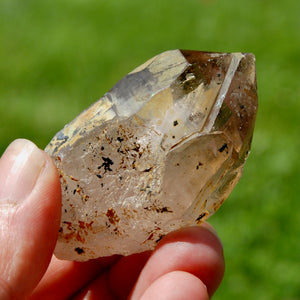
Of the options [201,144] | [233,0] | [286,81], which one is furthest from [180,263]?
[233,0]

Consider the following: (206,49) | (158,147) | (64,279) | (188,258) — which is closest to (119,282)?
(64,279)

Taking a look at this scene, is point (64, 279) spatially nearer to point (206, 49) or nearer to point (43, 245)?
point (43, 245)

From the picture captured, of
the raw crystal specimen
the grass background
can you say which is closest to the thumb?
the raw crystal specimen

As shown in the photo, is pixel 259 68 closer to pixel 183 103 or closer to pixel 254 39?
pixel 254 39

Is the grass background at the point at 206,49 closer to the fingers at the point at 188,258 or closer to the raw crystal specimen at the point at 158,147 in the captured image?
the fingers at the point at 188,258

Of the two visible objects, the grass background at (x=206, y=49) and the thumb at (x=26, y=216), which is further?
the grass background at (x=206, y=49)

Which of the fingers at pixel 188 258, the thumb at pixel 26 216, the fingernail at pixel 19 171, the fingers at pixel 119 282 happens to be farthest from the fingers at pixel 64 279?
the fingernail at pixel 19 171
